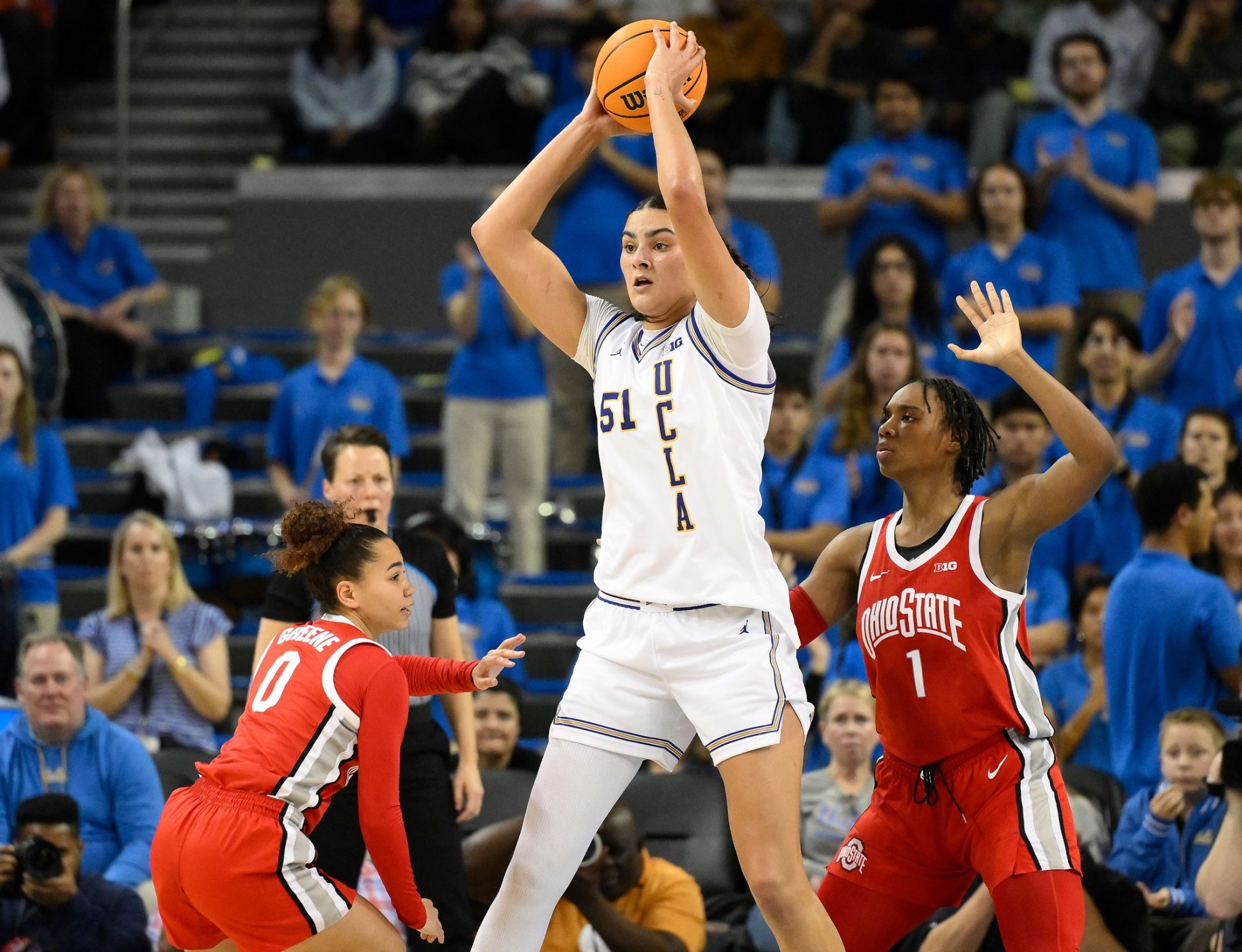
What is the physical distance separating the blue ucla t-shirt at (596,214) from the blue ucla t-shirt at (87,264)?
9.01ft

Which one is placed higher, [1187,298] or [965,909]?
[1187,298]

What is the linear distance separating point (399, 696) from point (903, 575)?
Result: 49.9 inches

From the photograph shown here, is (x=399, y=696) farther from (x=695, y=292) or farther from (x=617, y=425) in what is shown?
(x=695, y=292)

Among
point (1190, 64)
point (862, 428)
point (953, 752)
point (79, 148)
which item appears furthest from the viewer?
point (79, 148)

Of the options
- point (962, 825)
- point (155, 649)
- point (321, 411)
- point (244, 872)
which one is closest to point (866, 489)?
point (321, 411)

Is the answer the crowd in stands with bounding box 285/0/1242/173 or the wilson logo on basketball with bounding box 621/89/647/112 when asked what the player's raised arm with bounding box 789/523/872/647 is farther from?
the crowd in stands with bounding box 285/0/1242/173

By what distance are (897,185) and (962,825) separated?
5.75 meters

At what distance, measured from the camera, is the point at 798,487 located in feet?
27.1

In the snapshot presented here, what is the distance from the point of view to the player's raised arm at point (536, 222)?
14.9ft

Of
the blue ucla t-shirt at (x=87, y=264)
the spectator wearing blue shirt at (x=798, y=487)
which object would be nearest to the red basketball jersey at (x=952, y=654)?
the spectator wearing blue shirt at (x=798, y=487)

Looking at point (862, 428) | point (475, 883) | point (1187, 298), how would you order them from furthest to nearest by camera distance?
1. point (1187, 298)
2. point (862, 428)
3. point (475, 883)

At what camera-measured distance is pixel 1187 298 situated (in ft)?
28.9

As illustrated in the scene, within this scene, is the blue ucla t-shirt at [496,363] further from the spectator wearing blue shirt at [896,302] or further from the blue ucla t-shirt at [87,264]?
the blue ucla t-shirt at [87,264]

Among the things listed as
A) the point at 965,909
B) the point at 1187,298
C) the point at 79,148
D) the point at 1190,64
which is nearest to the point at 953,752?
the point at 965,909
